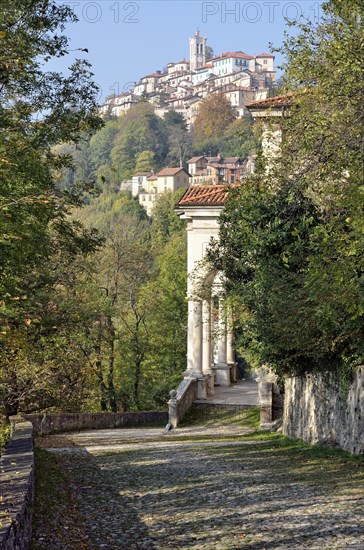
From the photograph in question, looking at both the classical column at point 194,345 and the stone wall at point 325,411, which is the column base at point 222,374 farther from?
the stone wall at point 325,411

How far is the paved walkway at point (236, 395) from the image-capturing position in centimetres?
3544

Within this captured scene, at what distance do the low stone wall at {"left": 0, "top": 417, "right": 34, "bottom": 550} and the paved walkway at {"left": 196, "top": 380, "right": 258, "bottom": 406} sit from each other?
2060 cm

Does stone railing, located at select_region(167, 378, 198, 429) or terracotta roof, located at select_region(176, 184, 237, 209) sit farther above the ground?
terracotta roof, located at select_region(176, 184, 237, 209)

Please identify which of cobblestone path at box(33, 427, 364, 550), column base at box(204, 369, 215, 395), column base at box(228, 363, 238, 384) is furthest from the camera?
column base at box(228, 363, 238, 384)

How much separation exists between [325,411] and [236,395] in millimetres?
17303

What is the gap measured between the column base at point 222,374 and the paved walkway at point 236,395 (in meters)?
0.41

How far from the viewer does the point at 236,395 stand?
3797cm

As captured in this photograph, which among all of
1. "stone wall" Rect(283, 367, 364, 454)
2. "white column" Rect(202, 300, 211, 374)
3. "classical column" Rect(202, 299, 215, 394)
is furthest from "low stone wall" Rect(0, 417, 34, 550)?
"white column" Rect(202, 300, 211, 374)

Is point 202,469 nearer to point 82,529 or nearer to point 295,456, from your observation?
point 295,456

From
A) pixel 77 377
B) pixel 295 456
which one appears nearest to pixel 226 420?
pixel 77 377

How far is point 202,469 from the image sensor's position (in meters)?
17.5

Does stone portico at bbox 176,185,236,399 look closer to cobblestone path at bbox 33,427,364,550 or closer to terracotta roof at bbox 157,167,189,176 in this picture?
cobblestone path at bbox 33,427,364,550

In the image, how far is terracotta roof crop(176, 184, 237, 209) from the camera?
36.3 metres

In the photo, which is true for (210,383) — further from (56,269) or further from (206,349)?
(56,269)
